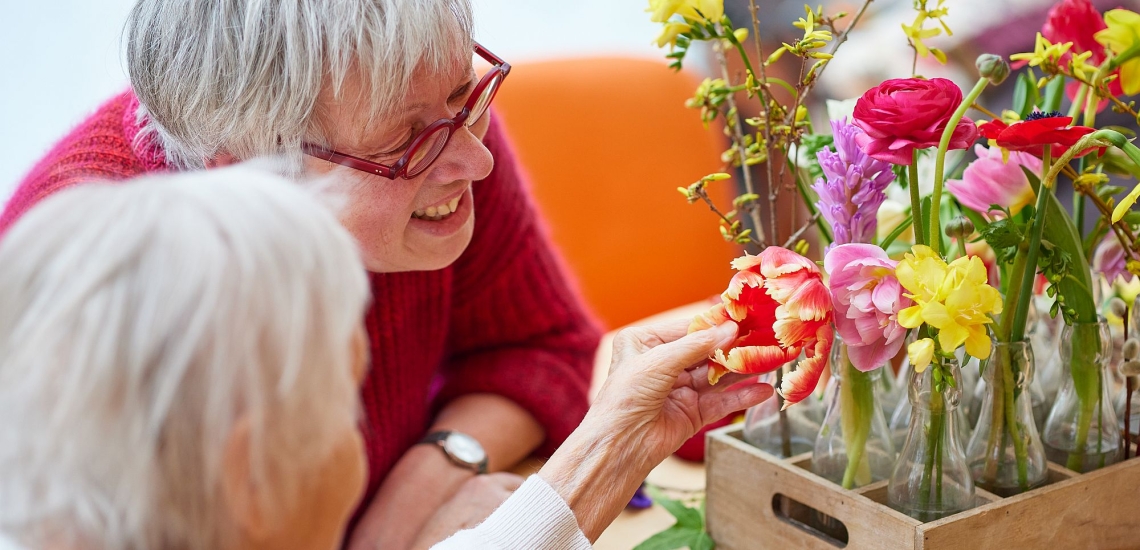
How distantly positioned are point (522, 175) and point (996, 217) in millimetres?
670

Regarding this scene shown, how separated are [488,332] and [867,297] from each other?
72 centimetres

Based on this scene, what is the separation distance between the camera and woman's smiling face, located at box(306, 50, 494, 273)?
0.89 meters

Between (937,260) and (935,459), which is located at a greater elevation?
(937,260)

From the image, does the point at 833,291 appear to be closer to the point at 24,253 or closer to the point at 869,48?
the point at 24,253

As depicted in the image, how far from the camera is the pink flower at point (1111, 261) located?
0.91 meters

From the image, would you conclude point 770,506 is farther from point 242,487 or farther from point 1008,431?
point 242,487

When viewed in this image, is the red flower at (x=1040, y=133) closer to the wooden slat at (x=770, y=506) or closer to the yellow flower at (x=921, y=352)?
the yellow flower at (x=921, y=352)

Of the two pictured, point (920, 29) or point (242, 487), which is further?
point (920, 29)

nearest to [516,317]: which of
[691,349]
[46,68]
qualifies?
[691,349]

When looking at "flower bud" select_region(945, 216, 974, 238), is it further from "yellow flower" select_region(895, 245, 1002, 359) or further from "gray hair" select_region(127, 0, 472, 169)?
"gray hair" select_region(127, 0, 472, 169)

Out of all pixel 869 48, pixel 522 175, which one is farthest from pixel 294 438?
pixel 869 48

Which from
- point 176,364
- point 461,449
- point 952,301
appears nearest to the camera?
point 176,364

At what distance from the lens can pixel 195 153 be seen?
938 millimetres

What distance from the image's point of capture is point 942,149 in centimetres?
73
